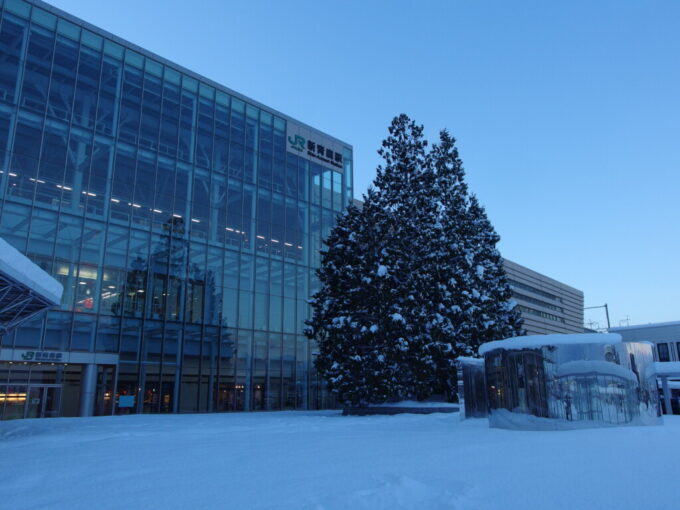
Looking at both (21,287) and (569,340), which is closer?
(569,340)

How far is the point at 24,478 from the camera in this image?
22.7ft

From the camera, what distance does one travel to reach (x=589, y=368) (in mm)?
12117

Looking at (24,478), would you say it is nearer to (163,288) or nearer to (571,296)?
(163,288)

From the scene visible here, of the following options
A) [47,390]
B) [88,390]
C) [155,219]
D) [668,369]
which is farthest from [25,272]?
[668,369]

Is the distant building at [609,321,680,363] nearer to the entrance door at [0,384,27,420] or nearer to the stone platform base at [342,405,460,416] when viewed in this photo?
the stone platform base at [342,405,460,416]

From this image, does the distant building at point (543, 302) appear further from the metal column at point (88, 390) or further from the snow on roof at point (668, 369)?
the metal column at point (88, 390)

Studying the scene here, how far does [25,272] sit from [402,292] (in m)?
16.3

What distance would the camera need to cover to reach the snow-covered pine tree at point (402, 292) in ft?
79.9

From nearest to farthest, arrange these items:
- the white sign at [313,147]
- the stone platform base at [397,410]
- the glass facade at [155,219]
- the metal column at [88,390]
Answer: the stone platform base at [397,410], the metal column at [88,390], the glass facade at [155,219], the white sign at [313,147]

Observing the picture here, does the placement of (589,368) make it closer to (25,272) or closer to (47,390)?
(25,272)

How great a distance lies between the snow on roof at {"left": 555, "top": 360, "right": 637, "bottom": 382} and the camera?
1209cm

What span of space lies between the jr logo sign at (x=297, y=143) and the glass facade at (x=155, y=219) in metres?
0.88

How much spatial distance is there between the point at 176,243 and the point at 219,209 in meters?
4.00

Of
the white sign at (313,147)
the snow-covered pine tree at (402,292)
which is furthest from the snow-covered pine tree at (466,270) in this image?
the white sign at (313,147)
